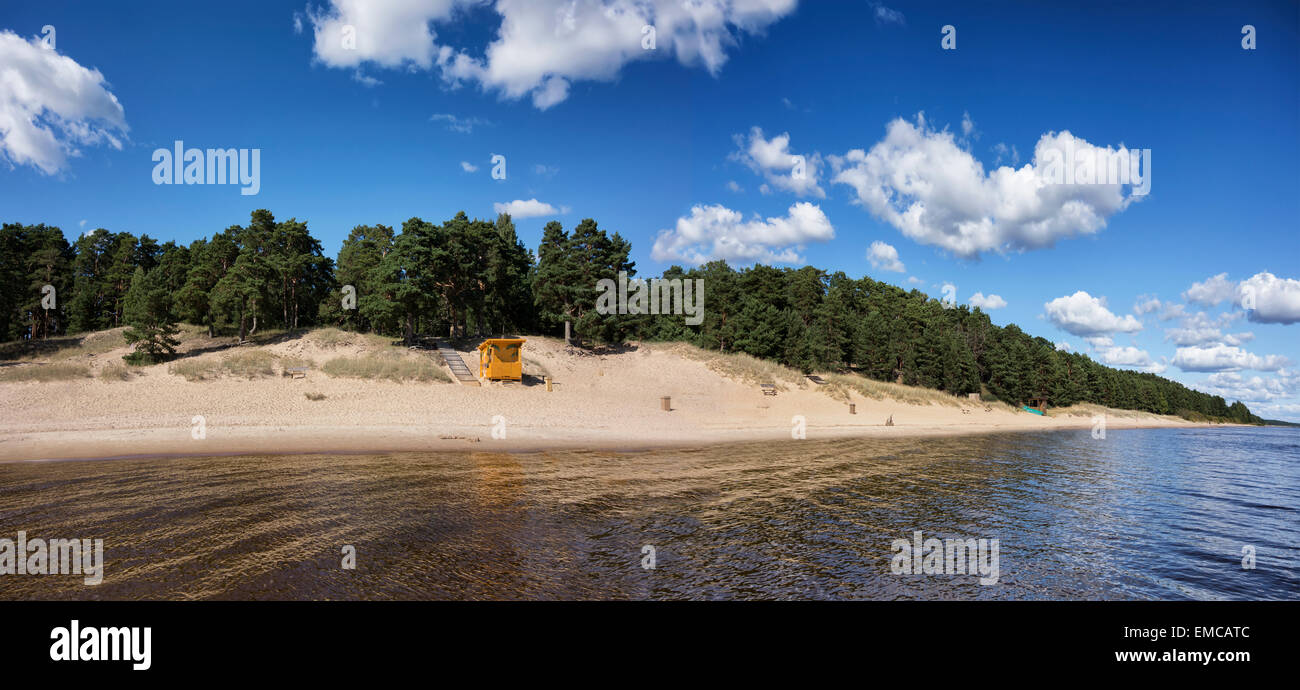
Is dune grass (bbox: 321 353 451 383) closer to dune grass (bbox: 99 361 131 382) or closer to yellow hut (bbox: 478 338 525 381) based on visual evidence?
yellow hut (bbox: 478 338 525 381)

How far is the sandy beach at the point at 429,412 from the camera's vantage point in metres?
21.5

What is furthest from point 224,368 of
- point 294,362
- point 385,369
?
point 385,369

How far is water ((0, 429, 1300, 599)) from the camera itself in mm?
7895

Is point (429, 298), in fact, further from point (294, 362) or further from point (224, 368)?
point (224, 368)

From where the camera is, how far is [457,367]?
4022cm

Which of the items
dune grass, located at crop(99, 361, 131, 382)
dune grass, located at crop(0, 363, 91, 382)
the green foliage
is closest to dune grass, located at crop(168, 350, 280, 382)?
dune grass, located at crop(99, 361, 131, 382)

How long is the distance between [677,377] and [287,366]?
29.6 metres

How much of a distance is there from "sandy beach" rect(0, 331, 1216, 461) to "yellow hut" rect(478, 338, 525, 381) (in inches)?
40.2

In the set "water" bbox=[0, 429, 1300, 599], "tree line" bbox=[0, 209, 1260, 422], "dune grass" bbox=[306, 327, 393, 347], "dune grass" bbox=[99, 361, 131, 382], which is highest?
"tree line" bbox=[0, 209, 1260, 422]

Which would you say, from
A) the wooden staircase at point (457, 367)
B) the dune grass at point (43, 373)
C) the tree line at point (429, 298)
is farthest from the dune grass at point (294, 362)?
the dune grass at point (43, 373)

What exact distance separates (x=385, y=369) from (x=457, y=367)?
18.8ft

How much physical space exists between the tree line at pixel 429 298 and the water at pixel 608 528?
30.5 m

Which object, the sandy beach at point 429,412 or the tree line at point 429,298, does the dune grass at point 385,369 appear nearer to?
the sandy beach at point 429,412
